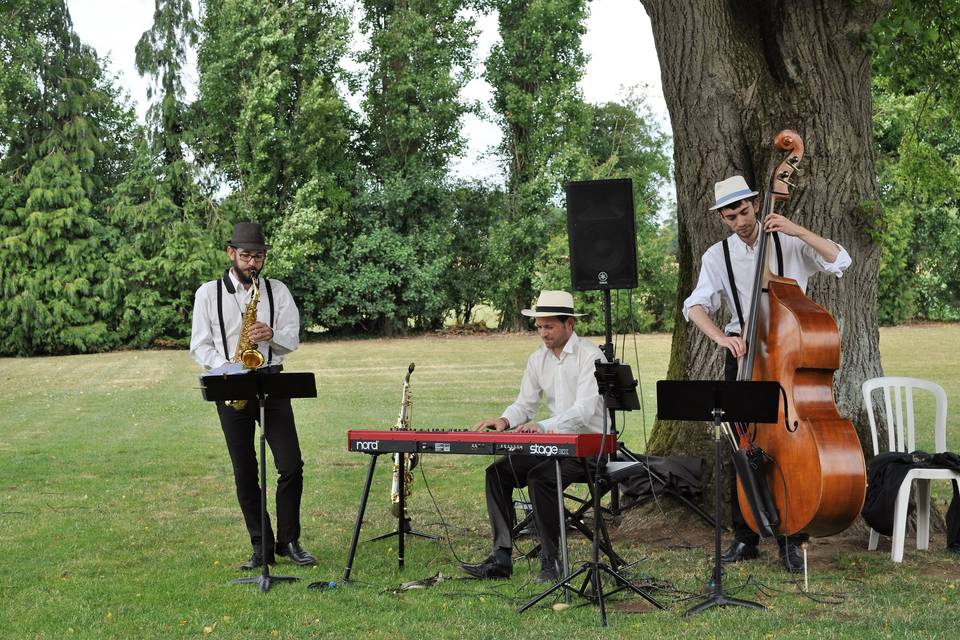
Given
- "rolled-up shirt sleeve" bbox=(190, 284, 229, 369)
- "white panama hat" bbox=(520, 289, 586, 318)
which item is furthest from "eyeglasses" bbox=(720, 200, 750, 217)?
"rolled-up shirt sleeve" bbox=(190, 284, 229, 369)

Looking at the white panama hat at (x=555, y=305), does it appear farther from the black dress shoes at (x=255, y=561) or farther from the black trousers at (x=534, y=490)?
the black dress shoes at (x=255, y=561)

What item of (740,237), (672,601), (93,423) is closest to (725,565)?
(672,601)

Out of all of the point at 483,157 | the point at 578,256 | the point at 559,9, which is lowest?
the point at 578,256

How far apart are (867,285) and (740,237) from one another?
160cm

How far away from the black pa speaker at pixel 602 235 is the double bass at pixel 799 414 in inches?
57.7

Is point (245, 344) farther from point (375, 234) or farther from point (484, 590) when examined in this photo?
point (375, 234)

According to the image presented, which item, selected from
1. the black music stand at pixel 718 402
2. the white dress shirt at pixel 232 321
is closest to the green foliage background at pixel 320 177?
the white dress shirt at pixel 232 321

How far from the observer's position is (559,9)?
31.0 metres

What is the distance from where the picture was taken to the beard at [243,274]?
20.8 feet

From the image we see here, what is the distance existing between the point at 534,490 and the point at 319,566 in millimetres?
1411

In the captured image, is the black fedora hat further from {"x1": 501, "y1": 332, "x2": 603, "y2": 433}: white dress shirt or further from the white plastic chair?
the white plastic chair

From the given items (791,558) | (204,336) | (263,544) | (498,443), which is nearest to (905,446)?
(791,558)

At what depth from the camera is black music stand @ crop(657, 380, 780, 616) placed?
4902 mm

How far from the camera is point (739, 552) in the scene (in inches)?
248
